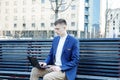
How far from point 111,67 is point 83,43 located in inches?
26.2

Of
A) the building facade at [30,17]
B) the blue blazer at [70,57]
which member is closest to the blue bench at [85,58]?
the blue blazer at [70,57]

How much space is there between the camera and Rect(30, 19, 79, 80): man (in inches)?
212

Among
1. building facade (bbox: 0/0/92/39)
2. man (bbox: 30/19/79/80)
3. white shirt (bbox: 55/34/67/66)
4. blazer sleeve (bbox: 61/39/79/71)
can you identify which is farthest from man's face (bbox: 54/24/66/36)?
building facade (bbox: 0/0/92/39)

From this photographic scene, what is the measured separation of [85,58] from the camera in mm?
6031

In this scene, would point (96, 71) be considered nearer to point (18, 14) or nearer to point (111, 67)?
point (111, 67)

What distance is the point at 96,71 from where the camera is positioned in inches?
232

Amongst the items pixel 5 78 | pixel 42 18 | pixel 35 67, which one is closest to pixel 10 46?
pixel 5 78

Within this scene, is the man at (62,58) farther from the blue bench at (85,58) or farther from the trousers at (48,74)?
the blue bench at (85,58)

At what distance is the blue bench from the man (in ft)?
1.27

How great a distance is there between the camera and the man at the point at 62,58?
17.6 ft

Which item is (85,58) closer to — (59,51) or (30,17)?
(59,51)

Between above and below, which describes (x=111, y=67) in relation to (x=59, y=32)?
below

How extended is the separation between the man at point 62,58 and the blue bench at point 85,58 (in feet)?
1.27

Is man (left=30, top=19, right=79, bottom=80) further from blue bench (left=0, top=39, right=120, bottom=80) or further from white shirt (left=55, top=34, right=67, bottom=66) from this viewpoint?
blue bench (left=0, top=39, right=120, bottom=80)
